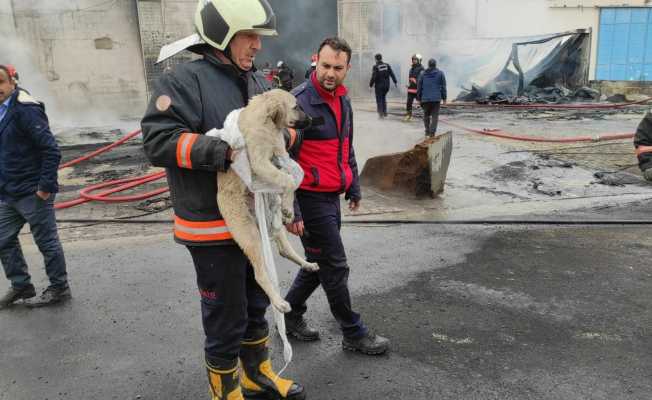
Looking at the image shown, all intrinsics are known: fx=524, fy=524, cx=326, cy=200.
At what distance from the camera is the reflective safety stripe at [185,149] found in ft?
6.53

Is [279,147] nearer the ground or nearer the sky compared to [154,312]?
nearer the sky

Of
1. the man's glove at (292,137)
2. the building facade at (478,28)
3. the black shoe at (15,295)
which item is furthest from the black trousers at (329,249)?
the building facade at (478,28)

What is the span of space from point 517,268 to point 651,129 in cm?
157

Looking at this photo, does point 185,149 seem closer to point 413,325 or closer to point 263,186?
point 263,186

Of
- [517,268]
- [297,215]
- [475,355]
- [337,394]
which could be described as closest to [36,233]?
[297,215]

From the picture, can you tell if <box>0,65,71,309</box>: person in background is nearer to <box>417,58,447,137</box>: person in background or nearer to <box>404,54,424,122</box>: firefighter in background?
<box>417,58,447,137</box>: person in background

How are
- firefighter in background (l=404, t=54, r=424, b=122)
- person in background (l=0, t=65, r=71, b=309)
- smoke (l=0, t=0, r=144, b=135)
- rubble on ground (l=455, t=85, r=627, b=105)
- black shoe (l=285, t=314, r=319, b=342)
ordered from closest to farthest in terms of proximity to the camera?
black shoe (l=285, t=314, r=319, b=342)
person in background (l=0, t=65, r=71, b=309)
firefighter in background (l=404, t=54, r=424, b=122)
smoke (l=0, t=0, r=144, b=135)
rubble on ground (l=455, t=85, r=627, b=105)

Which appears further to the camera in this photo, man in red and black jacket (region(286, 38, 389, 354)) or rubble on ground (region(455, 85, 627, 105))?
rubble on ground (region(455, 85, 627, 105))

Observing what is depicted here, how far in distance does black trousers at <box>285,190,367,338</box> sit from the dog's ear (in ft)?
3.11

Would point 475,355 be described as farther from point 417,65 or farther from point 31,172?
point 417,65

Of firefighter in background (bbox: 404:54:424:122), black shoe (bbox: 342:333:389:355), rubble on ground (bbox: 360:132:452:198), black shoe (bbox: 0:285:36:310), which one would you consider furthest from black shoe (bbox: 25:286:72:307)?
firefighter in background (bbox: 404:54:424:122)

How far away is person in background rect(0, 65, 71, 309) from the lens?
3.81 m

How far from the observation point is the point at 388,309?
385 cm

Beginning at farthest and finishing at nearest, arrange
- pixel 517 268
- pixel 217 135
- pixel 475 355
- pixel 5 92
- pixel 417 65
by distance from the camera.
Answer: pixel 417 65 → pixel 517 268 → pixel 5 92 → pixel 475 355 → pixel 217 135
